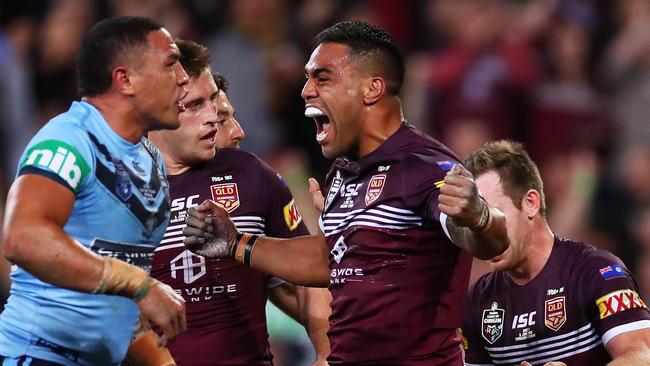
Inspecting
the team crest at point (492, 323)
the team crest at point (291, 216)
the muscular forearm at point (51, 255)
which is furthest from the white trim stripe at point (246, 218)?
the muscular forearm at point (51, 255)

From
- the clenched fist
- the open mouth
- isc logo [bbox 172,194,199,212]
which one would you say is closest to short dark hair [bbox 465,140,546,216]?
the open mouth

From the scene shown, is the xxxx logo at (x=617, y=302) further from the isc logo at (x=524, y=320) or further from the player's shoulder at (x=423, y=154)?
the player's shoulder at (x=423, y=154)

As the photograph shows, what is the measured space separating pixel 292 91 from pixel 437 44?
141 centimetres

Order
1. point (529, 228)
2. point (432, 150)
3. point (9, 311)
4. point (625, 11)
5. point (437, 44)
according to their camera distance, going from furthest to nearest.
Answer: point (437, 44) → point (625, 11) → point (529, 228) → point (432, 150) → point (9, 311)

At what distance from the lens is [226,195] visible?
22.5 feet

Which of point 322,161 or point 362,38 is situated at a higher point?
point 362,38

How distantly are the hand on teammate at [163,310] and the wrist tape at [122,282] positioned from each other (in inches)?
1.2

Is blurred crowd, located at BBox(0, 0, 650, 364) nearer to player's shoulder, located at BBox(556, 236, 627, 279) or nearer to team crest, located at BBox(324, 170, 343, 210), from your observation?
player's shoulder, located at BBox(556, 236, 627, 279)

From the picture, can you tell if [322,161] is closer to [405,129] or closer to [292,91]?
[292,91]

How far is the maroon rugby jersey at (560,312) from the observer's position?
19.8ft

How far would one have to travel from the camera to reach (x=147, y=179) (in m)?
5.55

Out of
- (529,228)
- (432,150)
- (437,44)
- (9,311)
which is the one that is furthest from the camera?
(437,44)

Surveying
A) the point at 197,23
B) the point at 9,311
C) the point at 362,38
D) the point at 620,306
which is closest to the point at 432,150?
the point at 362,38

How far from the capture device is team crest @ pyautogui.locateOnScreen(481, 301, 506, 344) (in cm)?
643
